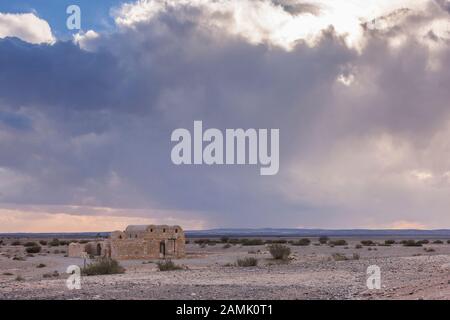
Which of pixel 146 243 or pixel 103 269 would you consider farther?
pixel 146 243

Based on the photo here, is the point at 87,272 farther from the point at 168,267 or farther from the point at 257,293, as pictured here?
the point at 257,293

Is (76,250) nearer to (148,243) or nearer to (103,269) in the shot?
(148,243)

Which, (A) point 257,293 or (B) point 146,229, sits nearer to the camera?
(A) point 257,293

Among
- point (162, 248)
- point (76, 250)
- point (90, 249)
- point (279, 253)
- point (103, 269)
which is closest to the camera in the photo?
point (103, 269)

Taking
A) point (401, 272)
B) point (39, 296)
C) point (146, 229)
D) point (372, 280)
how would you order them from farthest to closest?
point (146, 229) < point (401, 272) < point (372, 280) < point (39, 296)

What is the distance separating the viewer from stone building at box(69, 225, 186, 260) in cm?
4591

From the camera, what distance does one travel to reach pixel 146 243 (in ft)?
152

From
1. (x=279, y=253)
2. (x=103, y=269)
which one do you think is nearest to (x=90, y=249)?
(x=279, y=253)

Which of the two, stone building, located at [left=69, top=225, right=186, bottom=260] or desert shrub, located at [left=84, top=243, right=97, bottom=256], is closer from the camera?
stone building, located at [left=69, top=225, right=186, bottom=260]

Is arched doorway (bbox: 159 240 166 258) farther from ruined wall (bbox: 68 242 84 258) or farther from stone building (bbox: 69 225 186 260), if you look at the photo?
ruined wall (bbox: 68 242 84 258)

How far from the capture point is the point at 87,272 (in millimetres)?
27641

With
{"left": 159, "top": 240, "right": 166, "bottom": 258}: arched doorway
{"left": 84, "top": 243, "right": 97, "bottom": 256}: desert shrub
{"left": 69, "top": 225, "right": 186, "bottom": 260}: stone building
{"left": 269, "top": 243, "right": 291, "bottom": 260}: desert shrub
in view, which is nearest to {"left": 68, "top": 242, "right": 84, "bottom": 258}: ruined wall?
{"left": 84, "top": 243, "right": 97, "bottom": 256}: desert shrub
